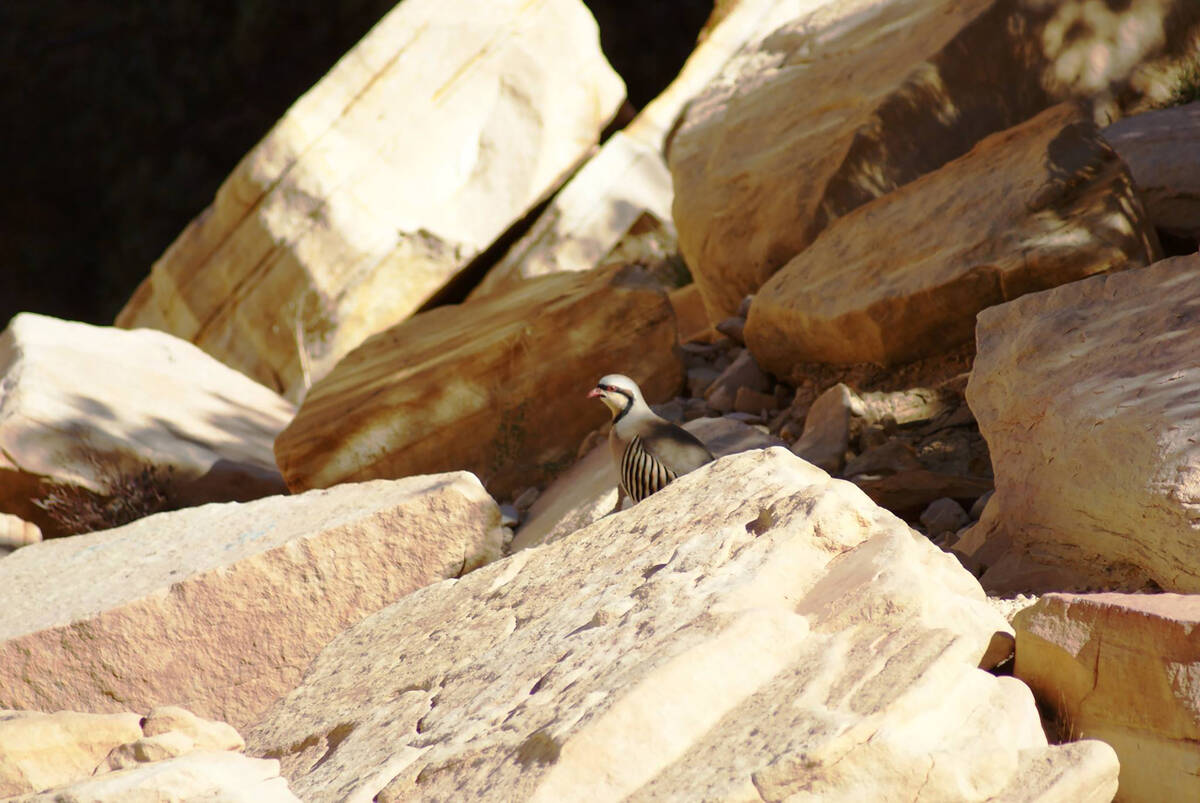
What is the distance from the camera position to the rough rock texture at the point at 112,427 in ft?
18.1

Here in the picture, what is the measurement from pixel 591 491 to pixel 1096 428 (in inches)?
80.1

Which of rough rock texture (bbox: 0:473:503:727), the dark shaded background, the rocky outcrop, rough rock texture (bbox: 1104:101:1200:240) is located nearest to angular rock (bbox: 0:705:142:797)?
the rocky outcrop

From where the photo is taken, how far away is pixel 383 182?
8.33 meters

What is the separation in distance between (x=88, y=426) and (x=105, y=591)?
2.48 m

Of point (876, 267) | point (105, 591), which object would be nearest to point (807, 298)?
point (876, 267)

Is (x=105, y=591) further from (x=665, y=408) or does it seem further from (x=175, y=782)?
(x=665, y=408)

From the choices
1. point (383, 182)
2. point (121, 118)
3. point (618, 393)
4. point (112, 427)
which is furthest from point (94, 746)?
point (121, 118)

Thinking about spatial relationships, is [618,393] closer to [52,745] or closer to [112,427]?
[52,745]

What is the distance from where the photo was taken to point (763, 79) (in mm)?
6359

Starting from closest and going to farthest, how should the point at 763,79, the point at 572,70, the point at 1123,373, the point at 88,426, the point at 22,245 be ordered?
the point at 1123,373 → the point at 88,426 → the point at 763,79 → the point at 572,70 → the point at 22,245

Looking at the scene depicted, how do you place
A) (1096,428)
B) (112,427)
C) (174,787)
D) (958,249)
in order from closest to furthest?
(174,787)
(1096,428)
(958,249)
(112,427)

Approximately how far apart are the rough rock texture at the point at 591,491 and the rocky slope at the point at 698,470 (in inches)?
0.8

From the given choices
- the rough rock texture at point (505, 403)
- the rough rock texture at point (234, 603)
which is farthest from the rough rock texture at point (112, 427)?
the rough rock texture at point (234, 603)

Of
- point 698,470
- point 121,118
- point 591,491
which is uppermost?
point 121,118
